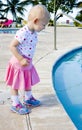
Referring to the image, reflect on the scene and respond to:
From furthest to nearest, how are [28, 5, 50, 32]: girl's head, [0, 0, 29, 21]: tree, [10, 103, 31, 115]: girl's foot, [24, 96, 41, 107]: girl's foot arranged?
[0, 0, 29, 21]: tree, [24, 96, 41, 107]: girl's foot, [10, 103, 31, 115]: girl's foot, [28, 5, 50, 32]: girl's head

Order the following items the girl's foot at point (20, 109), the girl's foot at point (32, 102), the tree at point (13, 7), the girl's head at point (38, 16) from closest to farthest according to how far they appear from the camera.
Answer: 1. the girl's head at point (38, 16)
2. the girl's foot at point (20, 109)
3. the girl's foot at point (32, 102)
4. the tree at point (13, 7)

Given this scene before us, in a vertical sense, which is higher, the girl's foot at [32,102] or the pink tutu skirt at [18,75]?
the pink tutu skirt at [18,75]

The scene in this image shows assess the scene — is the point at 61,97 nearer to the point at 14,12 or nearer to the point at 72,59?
the point at 72,59

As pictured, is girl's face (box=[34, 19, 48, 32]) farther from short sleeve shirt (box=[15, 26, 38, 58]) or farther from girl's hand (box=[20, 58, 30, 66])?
girl's hand (box=[20, 58, 30, 66])

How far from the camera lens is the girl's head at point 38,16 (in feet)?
11.0

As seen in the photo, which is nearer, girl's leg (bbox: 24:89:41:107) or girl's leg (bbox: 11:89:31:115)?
girl's leg (bbox: 11:89:31:115)

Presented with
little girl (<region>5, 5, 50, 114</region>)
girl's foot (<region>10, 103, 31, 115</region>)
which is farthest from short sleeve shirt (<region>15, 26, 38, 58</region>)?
girl's foot (<region>10, 103, 31, 115</region>)

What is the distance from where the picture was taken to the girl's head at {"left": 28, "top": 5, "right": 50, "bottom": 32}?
335 centimetres

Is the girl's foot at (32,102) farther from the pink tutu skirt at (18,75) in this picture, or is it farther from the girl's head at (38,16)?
the girl's head at (38,16)

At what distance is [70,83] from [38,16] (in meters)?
2.18

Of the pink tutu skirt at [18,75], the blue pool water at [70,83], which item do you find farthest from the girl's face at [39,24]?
the blue pool water at [70,83]

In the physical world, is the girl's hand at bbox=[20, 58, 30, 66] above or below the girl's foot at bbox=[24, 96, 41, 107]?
above

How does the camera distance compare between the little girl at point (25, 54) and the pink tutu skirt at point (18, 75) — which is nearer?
the little girl at point (25, 54)

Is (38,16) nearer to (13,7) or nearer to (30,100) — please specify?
(30,100)
